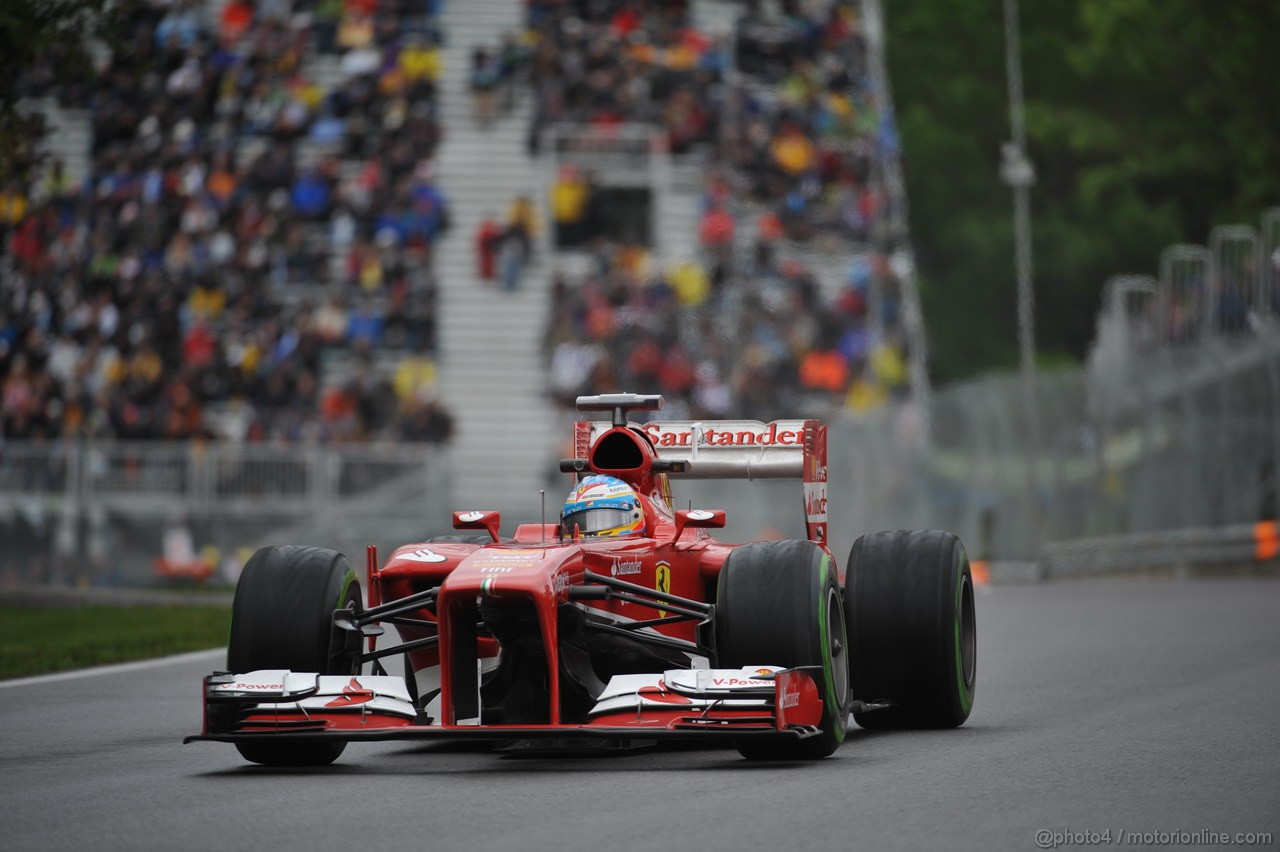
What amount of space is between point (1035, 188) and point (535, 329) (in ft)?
102

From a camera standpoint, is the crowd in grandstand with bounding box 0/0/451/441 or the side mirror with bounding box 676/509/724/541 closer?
the side mirror with bounding box 676/509/724/541

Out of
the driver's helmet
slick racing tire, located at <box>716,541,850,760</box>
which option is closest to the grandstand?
the driver's helmet

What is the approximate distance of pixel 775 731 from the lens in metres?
8.30

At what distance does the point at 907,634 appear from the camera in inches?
393

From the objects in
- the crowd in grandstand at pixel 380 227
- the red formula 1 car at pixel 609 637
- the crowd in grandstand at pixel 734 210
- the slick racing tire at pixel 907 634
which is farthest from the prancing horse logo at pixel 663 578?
the crowd in grandstand at pixel 380 227

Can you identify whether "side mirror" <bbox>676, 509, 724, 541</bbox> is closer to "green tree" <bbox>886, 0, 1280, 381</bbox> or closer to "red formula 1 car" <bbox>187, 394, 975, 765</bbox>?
"red formula 1 car" <bbox>187, 394, 975, 765</bbox>

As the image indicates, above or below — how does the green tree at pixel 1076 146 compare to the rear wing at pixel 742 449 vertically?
above

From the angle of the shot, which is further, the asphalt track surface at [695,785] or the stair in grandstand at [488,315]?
the stair in grandstand at [488,315]

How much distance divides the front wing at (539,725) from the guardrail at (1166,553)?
631 inches

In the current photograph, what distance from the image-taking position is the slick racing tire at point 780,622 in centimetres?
867

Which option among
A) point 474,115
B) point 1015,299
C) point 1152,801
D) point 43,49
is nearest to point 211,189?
point 474,115

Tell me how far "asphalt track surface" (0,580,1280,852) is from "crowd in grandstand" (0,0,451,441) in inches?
656

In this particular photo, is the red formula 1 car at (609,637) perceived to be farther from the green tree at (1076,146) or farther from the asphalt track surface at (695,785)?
the green tree at (1076,146)

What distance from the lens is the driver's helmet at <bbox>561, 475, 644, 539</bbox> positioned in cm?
1000
